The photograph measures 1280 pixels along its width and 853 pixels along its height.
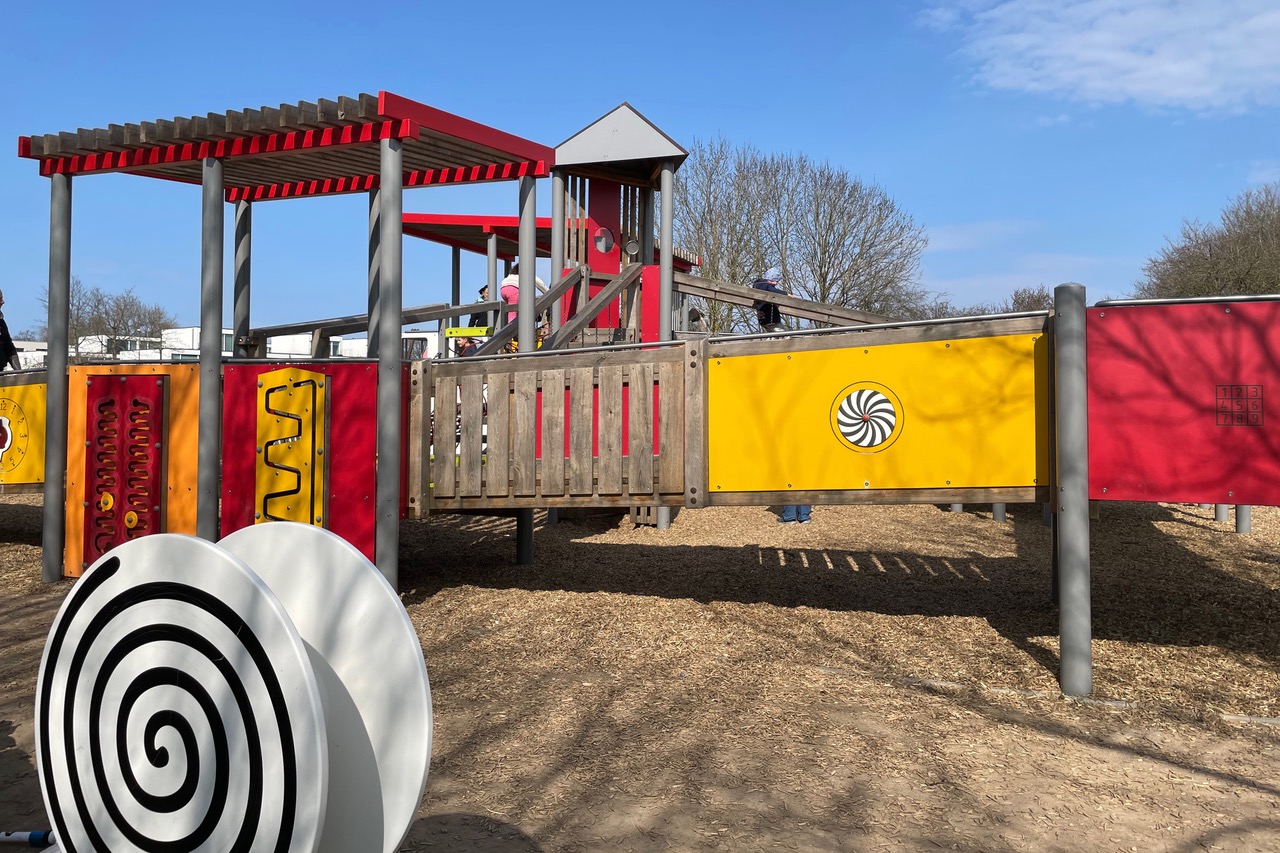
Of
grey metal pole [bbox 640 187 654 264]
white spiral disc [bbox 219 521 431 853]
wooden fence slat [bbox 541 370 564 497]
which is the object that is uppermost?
grey metal pole [bbox 640 187 654 264]

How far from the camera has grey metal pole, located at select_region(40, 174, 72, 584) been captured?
806cm

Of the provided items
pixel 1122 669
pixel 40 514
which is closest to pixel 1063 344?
pixel 1122 669

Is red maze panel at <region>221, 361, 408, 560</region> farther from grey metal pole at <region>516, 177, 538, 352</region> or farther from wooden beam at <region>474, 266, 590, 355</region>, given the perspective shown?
grey metal pole at <region>516, 177, 538, 352</region>

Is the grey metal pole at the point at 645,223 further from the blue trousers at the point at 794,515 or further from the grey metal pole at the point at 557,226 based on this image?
the blue trousers at the point at 794,515

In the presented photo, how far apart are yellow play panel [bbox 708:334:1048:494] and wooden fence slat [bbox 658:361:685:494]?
0.21 m

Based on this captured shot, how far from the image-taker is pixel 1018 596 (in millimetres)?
7383

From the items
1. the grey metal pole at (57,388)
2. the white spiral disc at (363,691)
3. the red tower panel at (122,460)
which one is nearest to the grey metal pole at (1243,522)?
the red tower panel at (122,460)

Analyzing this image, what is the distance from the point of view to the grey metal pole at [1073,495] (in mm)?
4977

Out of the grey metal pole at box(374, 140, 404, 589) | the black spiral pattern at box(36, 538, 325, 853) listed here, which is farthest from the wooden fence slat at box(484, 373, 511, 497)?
the black spiral pattern at box(36, 538, 325, 853)

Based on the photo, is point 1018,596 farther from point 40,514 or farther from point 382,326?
point 40,514

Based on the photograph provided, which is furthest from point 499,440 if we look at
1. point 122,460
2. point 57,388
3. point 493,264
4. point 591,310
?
point 493,264

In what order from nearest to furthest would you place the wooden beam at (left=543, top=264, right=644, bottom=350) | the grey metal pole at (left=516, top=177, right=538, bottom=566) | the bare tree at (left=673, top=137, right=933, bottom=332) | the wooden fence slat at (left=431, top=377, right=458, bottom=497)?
1. the wooden fence slat at (left=431, top=377, right=458, bottom=497)
2. the grey metal pole at (left=516, top=177, right=538, bottom=566)
3. the wooden beam at (left=543, top=264, right=644, bottom=350)
4. the bare tree at (left=673, top=137, right=933, bottom=332)

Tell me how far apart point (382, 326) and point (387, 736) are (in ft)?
15.6

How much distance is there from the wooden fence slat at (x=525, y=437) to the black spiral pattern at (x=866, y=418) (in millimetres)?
2215
